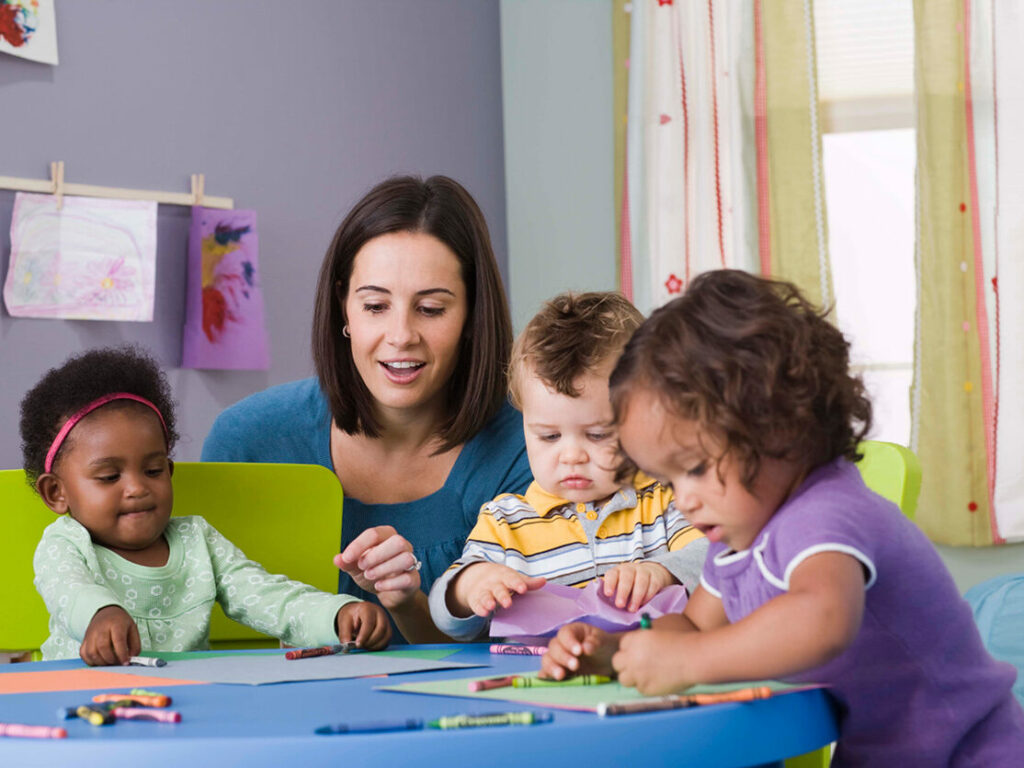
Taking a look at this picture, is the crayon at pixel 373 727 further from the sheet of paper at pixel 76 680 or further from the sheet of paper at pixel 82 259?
the sheet of paper at pixel 82 259

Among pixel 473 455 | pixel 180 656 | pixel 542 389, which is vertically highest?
pixel 542 389

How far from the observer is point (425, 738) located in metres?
0.57

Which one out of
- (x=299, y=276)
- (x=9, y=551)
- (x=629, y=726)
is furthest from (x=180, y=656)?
(x=299, y=276)

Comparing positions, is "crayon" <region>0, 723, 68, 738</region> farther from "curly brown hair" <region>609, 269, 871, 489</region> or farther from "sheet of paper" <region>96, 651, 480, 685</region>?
"curly brown hair" <region>609, 269, 871, 489</region>

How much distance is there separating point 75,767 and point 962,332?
2411 millimetres

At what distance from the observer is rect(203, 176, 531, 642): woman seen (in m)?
1.54

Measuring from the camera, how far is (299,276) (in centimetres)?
288

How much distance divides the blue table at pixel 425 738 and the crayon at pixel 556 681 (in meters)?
0.06

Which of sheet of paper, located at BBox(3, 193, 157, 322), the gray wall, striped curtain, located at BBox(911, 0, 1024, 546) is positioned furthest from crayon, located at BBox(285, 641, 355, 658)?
striped curtain, located at BBox(911, 0, 1024, 546)

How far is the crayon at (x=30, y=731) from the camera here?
0.60 meters

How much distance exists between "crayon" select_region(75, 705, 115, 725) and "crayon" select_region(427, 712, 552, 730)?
195 mm

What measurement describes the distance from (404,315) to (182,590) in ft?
1.56

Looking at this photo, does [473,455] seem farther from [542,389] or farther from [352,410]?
[542,389]

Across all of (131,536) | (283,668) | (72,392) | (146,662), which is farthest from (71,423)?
(283,668)
